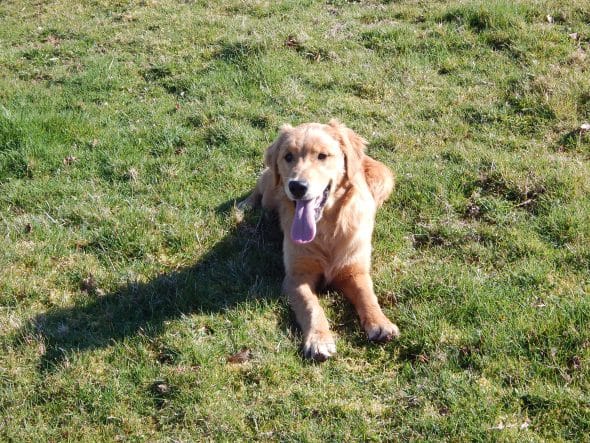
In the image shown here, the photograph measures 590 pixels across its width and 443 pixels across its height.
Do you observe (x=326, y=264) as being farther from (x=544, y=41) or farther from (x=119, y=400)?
(x=544, y=41)

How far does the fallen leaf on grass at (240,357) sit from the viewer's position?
3908mm

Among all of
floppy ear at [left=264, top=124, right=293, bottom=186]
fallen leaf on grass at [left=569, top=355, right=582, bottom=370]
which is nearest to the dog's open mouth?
floppy ear at [left=264, top=124, right=293, bottom=186]

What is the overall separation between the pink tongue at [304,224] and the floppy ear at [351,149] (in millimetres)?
467

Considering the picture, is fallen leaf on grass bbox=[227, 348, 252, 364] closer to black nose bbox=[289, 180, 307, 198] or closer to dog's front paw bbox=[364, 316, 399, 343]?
dog's front paw bbox=[364, 316, 399, 343]

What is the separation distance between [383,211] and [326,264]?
0.93 metres

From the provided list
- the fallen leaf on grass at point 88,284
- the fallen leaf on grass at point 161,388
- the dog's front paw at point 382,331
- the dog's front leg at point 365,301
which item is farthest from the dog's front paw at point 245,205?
the fallen leaf on grass at point 161,388

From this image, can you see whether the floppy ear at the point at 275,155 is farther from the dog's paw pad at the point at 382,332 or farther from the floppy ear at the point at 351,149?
the dog's paw pad at the point at 382,332

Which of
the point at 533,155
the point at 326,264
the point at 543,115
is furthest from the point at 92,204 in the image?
the point at 543,115

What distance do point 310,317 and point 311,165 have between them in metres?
1.07

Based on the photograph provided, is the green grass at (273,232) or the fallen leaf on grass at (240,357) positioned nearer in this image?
the green grass at (273,232)

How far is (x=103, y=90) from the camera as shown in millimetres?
7578

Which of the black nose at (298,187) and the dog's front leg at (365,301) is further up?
the black nose at (298,187)

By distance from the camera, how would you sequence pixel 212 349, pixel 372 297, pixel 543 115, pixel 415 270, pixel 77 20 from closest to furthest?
pixel 212 349 → pixel 372 297 → pixel 415 270 → pixel 543 115 → pixel 77 20

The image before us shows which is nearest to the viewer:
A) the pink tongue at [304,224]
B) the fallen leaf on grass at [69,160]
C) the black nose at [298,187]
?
the black nose at [298,187]
